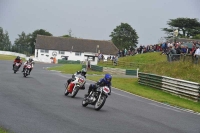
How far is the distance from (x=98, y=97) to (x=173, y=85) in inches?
510

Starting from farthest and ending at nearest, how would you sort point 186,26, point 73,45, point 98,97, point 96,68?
point 73,45
point 186,26
point 96,68
point 98,97

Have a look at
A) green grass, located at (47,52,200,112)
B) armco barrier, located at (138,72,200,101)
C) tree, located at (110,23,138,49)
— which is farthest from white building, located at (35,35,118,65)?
armco barrier, located at (138,72,200,101)

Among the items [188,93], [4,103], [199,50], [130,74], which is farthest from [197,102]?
[130,74]

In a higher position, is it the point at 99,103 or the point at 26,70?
the point at 26,70

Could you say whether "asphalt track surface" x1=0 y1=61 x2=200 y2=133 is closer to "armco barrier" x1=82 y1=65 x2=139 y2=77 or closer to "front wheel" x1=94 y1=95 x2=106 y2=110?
"front wheel" x1=94 y1=95 x2=106 y2=110

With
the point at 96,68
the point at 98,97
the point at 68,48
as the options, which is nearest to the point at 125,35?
the point at 68,48

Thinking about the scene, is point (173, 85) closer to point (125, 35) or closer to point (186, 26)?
point (186, 26)

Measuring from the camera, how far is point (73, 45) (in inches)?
4577

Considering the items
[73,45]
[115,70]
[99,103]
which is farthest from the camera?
[73,45]

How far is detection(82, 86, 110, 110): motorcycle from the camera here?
49.1ft

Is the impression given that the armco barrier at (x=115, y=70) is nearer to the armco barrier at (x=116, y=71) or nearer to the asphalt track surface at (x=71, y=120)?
the armco barrier at (x=116, y=71)

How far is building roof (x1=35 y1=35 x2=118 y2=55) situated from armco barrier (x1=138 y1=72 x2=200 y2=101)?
82.3 m

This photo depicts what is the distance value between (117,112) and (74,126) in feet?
15.2

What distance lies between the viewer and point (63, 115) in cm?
1265
